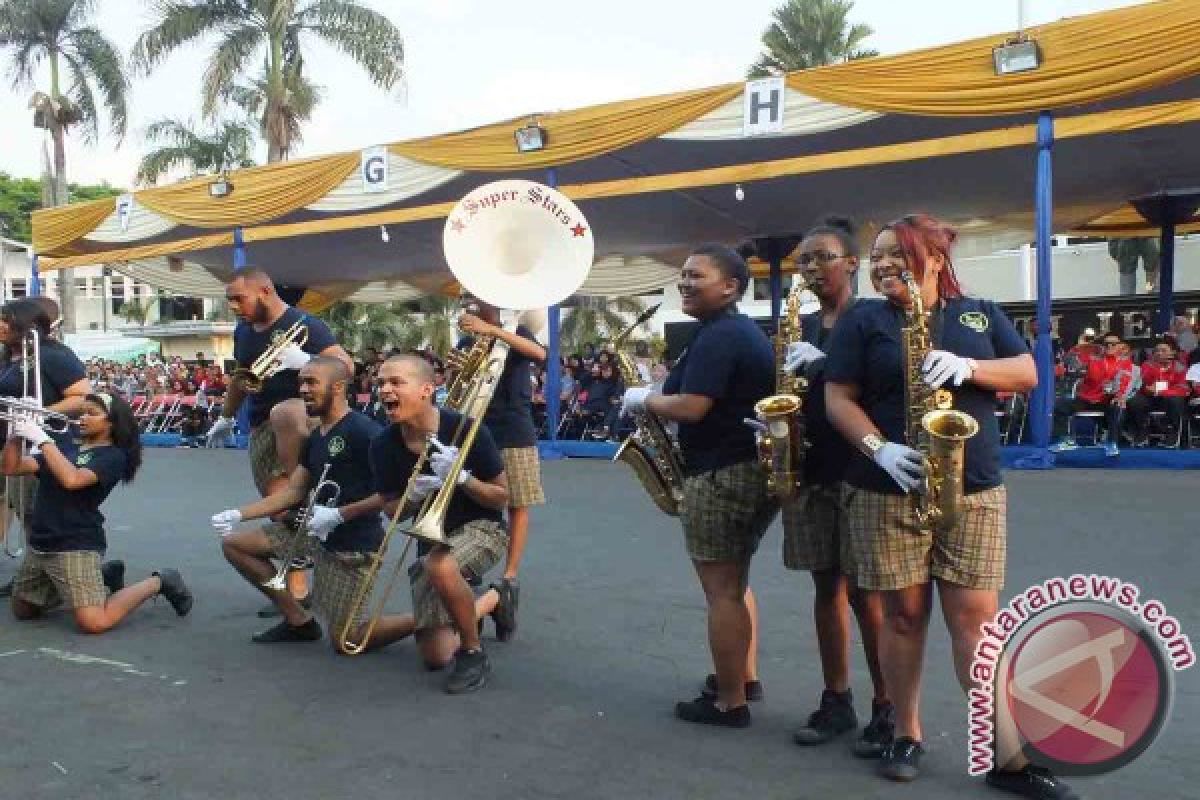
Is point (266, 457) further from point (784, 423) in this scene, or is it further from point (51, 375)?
point (784, 423)

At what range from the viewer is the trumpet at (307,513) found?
16.6ft

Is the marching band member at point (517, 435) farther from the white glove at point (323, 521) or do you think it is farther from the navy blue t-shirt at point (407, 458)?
the white glove at point (323, 521)

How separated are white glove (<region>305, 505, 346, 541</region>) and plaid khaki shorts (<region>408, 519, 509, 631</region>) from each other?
42cm

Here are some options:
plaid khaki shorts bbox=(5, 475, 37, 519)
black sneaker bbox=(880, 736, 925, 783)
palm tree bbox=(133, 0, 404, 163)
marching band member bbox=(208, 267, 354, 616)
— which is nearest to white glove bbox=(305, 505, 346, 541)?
marching band member bbox=(208, 267, 354, 616)

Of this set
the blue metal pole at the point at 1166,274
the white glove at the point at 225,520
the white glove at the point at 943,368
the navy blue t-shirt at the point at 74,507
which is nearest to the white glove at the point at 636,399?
the white glove at the point at 943,368

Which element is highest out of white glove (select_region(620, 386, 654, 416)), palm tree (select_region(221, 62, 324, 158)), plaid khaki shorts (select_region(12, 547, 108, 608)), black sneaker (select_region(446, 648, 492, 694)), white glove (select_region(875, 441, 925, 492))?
palm tree (select_region(221, 62, 324, 158))

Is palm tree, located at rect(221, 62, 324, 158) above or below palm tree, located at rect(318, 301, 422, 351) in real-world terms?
above

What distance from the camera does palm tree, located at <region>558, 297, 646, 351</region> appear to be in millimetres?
28188

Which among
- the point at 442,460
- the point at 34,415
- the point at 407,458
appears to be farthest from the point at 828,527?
the point at 34,415

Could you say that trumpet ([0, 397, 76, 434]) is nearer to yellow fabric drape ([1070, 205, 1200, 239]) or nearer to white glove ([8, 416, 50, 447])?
white glove ([8, 416, 50, 447])

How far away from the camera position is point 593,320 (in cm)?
2845

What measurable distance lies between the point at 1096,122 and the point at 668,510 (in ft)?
26.0

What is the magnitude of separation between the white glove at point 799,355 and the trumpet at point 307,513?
231 cm

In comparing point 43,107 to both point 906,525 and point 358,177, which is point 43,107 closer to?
point 358,177
